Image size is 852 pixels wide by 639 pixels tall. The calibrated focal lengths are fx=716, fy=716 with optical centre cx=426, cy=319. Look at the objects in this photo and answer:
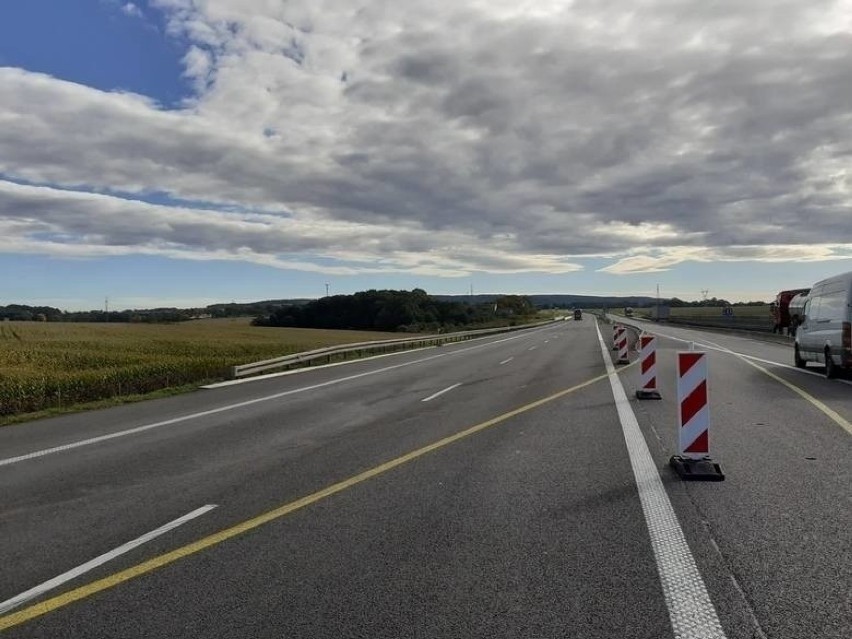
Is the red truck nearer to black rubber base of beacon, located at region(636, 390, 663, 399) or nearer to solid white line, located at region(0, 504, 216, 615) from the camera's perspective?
black rubber base of beacon, located at region(636, 390, 663, 399)

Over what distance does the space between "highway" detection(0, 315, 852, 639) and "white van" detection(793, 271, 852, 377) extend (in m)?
5.59

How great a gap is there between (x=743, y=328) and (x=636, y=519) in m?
53.9

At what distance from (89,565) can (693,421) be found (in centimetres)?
610

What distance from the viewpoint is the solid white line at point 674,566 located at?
3.95 meters

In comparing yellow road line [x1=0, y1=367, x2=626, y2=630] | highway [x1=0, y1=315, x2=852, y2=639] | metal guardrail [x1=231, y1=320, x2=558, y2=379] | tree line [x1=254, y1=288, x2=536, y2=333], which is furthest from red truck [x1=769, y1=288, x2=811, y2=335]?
tree line [x1=254, y1=288, x2=536, y2=333]

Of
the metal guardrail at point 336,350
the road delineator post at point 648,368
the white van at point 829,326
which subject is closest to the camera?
the road delineator post at point 648,368

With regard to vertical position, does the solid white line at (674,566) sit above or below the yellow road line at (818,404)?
above

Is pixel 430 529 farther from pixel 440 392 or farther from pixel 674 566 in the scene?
pixel 440 392

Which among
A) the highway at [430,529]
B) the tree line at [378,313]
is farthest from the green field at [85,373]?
the tree line at [378,313]

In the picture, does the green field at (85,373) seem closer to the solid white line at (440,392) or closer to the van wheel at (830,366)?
the solid white line at (440,392)

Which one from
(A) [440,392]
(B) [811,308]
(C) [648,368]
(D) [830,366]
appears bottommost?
(A) [440,392]

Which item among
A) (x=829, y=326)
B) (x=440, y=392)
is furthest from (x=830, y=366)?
(x=440, y=392)

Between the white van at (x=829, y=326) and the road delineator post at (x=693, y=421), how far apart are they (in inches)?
413

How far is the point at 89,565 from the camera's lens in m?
5.08
